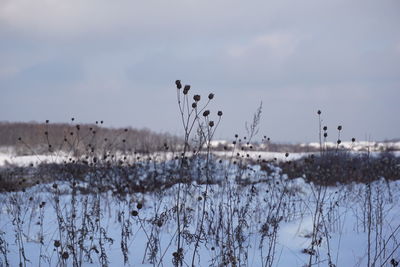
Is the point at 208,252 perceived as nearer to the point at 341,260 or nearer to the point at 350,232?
the point at 341,260

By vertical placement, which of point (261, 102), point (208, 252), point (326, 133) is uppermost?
point (261, 102)

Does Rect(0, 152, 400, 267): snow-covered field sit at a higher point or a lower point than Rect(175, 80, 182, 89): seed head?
lower

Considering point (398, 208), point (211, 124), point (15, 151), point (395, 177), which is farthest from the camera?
point (15, 151)

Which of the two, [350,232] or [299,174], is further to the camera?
[299,174]

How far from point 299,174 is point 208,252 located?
6.90 m

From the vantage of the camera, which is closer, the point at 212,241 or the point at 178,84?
the point at 178,84

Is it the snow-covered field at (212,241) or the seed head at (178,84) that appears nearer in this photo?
the seed head at (178,84)

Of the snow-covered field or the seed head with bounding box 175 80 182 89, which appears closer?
the seed head with bounding box 175 80 182 89

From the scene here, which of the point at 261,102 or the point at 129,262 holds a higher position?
the point at 261,102

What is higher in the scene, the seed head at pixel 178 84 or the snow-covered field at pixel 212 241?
the seed head at pixel 178 84

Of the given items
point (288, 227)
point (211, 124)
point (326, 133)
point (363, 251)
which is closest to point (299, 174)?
point (288, 227)

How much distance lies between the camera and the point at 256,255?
3.49 metres

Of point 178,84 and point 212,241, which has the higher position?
point 178,84

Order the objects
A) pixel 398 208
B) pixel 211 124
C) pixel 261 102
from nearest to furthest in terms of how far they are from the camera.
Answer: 1. pixel 211 124
2. pixel 261 102
3. pixel 398 208
